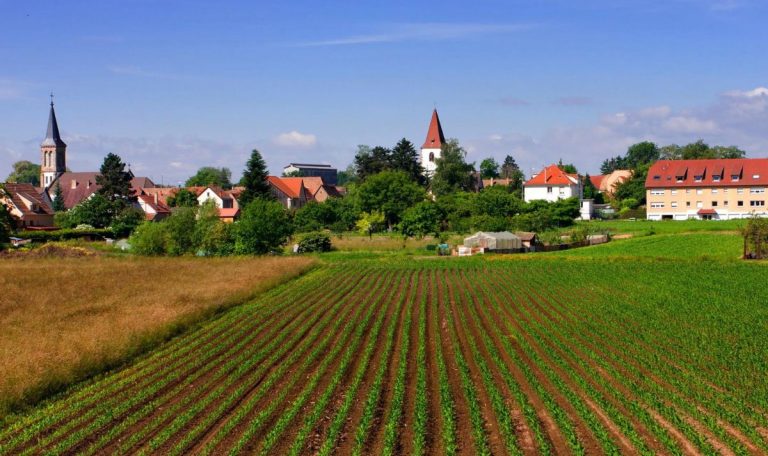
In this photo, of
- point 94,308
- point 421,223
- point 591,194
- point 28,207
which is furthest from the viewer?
point 591,194

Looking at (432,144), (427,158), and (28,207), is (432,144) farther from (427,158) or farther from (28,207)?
(28,207)

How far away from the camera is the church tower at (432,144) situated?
149625 mm

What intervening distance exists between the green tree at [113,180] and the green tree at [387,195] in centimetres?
3270

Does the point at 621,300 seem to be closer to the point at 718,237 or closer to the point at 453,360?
the point at 453,360

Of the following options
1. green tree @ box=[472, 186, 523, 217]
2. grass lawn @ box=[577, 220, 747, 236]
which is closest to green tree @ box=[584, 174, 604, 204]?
green tree @ box=[472, 186, 523, 217]

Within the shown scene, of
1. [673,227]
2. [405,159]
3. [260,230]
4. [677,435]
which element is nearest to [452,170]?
[405,159]

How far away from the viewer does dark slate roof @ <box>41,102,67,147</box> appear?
14573 centimetres

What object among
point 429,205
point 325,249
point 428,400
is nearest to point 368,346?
point 428,400

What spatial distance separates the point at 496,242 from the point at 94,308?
146 feet

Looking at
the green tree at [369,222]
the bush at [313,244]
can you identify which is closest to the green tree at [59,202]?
the green tree at [369,222]

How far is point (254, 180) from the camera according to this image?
10500cm

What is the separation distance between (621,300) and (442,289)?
980 cm

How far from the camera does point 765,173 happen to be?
102 meters

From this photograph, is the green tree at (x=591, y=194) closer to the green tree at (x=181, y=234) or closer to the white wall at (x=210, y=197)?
the white wall at (x=210, y=197)
